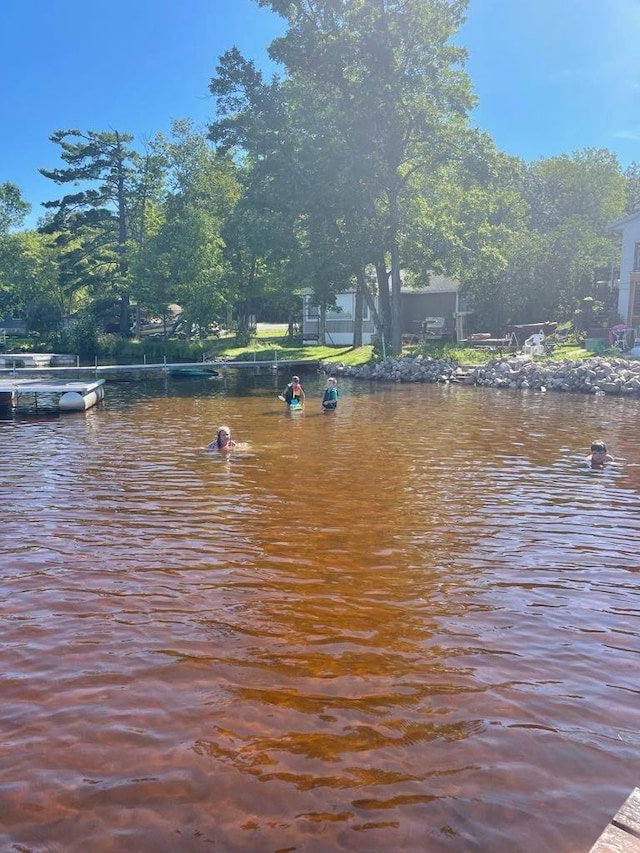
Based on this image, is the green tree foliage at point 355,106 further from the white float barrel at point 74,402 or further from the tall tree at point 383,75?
the white float barrel at point 74,402

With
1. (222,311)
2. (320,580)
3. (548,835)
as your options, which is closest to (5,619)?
(320,580)

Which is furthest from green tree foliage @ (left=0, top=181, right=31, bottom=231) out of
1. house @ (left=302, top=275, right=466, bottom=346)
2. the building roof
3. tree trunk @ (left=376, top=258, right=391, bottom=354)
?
the building roof

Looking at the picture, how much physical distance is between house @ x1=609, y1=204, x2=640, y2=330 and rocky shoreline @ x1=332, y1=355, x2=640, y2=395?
515 centimetres

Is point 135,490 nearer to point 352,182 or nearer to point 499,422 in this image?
point 499,422

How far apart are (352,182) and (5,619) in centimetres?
3308

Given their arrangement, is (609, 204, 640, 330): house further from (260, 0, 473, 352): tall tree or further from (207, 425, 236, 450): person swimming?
(207, 425, 236, 450): person swimming

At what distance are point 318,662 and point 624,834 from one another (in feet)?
10.0

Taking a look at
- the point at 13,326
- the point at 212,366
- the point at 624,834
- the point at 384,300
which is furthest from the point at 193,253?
the point at 624,834

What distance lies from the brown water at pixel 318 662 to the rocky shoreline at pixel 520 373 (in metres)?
16.3

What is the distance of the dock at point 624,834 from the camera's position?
324 centimetres

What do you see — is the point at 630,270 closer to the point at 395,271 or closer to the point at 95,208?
the point at 395,271

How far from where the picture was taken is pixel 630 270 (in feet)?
120

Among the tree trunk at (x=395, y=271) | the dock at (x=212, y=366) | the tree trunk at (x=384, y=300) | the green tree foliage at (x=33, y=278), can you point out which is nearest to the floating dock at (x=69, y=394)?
the dock at (x=212, y=366)

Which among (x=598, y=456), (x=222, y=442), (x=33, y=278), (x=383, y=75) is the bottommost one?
(x=222, y=442)
